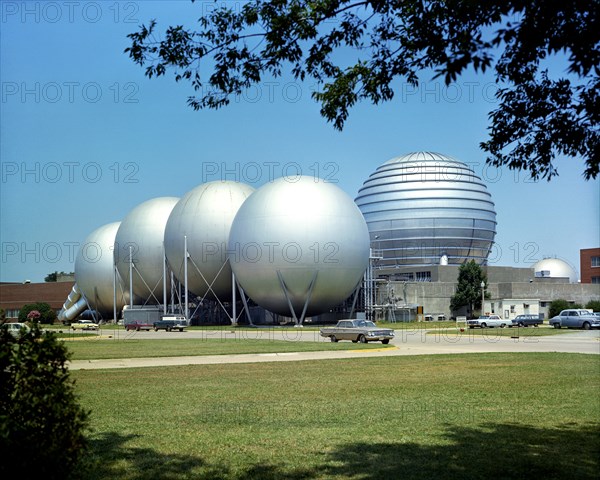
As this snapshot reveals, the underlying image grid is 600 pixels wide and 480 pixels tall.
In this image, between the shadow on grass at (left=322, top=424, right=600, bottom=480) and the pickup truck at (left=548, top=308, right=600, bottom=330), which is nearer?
the shadow on grass at (left=322, top=424, right=600, bottom=480)

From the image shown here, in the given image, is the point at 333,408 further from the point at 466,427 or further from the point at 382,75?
the point at 382,75

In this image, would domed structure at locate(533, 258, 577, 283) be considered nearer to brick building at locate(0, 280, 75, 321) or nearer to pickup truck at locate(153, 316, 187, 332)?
brick building at locate(0, 280, 75, 321)

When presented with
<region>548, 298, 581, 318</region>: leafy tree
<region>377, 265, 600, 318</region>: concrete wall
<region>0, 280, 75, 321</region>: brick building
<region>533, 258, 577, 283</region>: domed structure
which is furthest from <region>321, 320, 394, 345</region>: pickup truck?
<region>533, 258, 577, 283</region>: domed structure

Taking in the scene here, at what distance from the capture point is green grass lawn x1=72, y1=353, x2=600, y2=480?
10133 mm

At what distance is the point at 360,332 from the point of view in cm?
4169

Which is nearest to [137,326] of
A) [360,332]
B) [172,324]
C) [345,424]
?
[172,324]

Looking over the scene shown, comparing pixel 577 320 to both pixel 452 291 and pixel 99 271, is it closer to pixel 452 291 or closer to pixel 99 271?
pixel 452 291

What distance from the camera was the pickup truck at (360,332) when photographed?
40.7 m

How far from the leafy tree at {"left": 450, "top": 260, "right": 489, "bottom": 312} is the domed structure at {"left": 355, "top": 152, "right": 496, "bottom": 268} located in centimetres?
1863

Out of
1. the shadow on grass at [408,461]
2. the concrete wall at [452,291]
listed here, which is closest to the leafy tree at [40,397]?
the shadow on grass at [408,461]

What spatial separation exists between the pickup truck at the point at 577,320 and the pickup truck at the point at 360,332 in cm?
2773

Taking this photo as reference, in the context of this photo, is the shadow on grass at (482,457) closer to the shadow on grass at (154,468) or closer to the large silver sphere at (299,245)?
the shadow on grass at (154,468)

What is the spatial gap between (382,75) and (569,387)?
11510 millimetres

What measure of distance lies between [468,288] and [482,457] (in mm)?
87289
